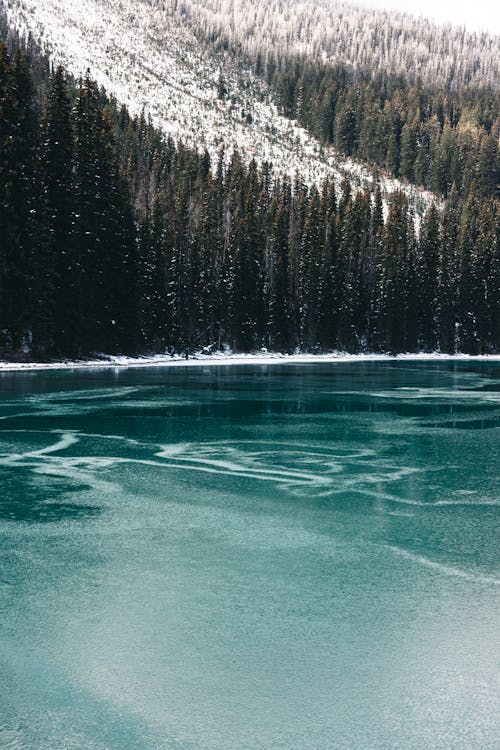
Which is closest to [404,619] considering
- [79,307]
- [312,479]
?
[312,479]

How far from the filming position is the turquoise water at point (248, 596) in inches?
175

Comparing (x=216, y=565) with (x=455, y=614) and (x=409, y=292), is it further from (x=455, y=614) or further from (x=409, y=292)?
(x=409, y=292)

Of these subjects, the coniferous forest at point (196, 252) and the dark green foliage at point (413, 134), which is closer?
the coniferous forest at point (196, 252)

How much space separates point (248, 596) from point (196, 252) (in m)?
67.9

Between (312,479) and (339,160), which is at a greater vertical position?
(339,160)

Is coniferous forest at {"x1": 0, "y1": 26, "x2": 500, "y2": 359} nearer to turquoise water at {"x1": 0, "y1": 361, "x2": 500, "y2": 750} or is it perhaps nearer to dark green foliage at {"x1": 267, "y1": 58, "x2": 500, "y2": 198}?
dark green foliage at {"x1": 267, "y1": 58, "x2": 500, "y2": 198}

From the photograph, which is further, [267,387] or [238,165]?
[238,165]

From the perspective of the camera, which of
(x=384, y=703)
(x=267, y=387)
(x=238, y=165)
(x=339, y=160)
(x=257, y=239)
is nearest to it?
(x=384, y=703)

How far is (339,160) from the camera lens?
554ft

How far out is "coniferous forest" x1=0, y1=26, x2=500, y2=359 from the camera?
42812 mm

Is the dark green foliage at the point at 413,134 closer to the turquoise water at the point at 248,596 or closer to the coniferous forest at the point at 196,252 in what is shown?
the coniferous forest at the point at 196,252

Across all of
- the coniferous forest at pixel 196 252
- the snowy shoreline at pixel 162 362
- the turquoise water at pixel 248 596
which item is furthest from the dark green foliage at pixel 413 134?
the turquoise water at pixel 248 596

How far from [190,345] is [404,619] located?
5957 cm

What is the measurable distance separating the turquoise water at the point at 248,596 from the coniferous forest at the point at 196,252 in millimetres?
29800
